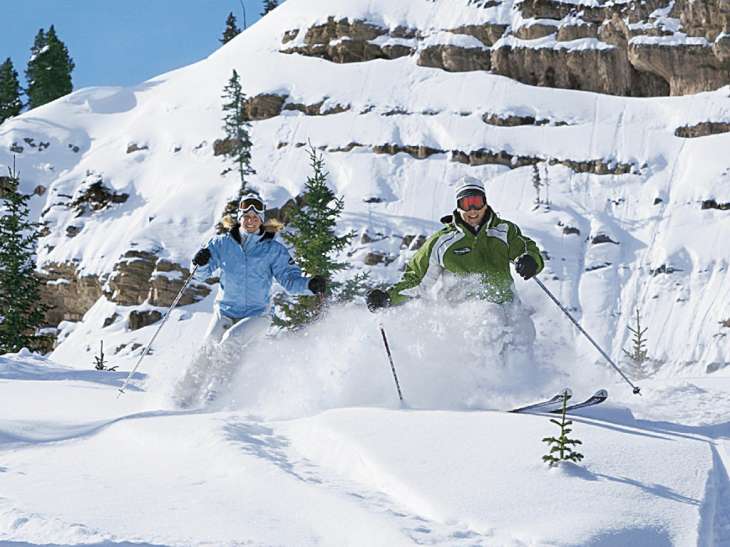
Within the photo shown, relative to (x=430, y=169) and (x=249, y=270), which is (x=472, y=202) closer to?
(x=249, y=270)

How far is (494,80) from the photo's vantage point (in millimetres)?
55969

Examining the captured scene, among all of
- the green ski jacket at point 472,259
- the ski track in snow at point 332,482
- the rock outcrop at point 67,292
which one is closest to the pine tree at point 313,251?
the green ski jacket at point 472,259

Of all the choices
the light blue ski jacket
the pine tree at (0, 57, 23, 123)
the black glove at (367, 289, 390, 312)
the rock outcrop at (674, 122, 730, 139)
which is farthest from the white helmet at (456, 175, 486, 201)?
the pine tree at (0, 57, 23, 123)

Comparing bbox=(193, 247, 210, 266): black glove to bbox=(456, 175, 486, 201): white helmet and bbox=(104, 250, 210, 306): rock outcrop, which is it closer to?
bbox=(456, 175, 486, 201): white helmet

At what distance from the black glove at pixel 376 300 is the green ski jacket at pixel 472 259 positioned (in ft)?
0.51

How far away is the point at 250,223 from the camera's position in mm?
7930

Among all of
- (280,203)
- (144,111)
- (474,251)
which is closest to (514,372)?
(474,251)

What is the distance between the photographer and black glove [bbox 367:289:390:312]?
6.77 metres

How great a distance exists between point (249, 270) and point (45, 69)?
276 ft

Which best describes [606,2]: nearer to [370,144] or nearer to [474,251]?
[370,144]

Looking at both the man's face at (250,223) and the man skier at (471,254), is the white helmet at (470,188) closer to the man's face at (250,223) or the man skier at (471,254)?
the man skier at (471,254)

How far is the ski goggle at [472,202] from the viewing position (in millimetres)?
6887

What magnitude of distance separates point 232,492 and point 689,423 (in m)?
3.86

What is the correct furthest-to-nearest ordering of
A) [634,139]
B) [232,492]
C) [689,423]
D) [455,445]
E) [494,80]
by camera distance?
[494,80] → [634,139] → [689,423] → [455,445] → [232,492]
